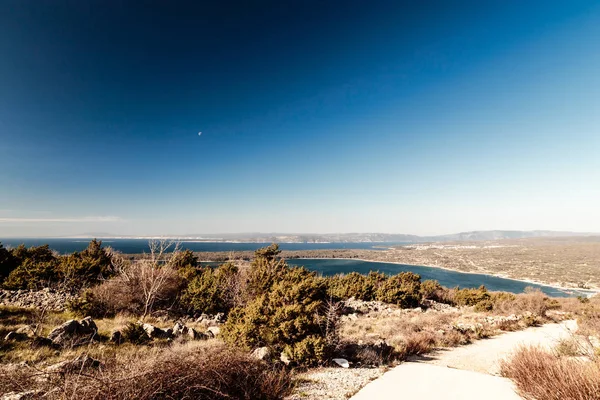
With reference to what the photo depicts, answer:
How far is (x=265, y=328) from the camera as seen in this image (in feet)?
26.6

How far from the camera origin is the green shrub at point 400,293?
905 inches

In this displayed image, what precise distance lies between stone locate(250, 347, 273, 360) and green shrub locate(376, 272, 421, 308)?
19.0 m

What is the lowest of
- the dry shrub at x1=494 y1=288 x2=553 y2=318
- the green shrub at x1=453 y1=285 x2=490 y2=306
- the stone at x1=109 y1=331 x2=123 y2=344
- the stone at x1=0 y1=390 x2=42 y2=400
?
the green shrub at x1=453 y1=285 x2=490 y2=306

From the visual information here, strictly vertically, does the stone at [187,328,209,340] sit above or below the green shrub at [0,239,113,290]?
below

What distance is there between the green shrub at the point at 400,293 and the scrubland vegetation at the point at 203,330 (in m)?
0.11

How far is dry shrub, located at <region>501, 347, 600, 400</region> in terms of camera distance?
4155 millimetres

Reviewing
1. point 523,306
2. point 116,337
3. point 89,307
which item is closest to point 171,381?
point 116,337

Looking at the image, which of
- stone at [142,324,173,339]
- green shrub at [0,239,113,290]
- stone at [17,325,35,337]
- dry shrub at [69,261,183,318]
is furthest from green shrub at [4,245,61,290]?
stone at [142,324,173,339]

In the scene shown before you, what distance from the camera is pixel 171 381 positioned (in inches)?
168

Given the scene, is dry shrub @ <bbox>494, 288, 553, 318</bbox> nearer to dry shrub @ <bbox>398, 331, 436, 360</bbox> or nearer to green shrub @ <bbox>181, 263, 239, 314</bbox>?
dry shrub @ <bbox>398, 331, 436, 360</bbox>

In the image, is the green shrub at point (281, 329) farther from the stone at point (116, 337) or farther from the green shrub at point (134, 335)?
the stone at point (116, 337)

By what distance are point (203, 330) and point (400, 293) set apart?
58.8ft

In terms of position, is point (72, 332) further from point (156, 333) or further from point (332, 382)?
point (332, 382)

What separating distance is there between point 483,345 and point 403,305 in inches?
439
